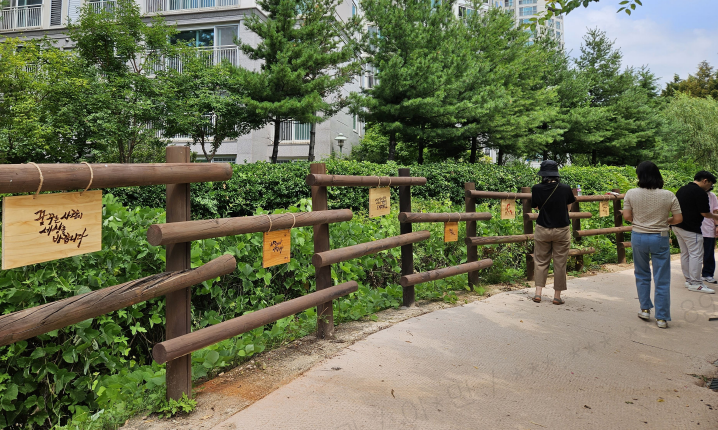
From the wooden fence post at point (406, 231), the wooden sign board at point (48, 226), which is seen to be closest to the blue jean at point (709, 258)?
the wooden fence post at point (406, 231)

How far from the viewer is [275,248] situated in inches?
153

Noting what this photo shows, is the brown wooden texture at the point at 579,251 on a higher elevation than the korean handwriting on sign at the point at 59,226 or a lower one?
lower

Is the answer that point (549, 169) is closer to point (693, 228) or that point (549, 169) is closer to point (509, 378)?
point (693, 228)

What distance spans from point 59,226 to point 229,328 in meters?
1.33

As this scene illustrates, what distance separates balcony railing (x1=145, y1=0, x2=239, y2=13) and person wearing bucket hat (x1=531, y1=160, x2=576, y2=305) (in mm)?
20162

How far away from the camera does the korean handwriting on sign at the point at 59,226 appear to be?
2305mm

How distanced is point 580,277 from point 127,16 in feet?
53.5

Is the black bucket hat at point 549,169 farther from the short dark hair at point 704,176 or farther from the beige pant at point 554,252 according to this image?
the short dark hair at point 704,176

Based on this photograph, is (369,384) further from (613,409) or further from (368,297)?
(368,297)

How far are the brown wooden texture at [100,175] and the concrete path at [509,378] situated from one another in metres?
1.54

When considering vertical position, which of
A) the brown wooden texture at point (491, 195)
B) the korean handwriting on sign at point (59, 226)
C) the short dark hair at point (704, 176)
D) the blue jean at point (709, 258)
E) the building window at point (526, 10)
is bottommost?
the blue jean at point (709, 258)

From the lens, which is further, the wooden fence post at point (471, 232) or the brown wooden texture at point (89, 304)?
the wooden fence post at point (471, 232)

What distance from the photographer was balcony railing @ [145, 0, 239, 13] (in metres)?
22.4

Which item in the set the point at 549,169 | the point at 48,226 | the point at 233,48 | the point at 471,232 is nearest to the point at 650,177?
the point at 549,169
